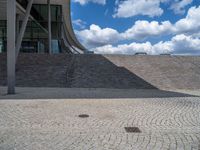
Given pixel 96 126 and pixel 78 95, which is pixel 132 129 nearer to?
pixel 96 126

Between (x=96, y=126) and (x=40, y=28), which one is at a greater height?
(x=40, y=28)

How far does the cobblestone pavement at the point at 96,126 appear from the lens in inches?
233

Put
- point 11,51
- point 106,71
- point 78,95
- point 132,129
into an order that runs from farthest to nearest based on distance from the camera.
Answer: point 106,71 < point 11,51 < point 78,95 < point 132,129

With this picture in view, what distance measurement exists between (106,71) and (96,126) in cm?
1507

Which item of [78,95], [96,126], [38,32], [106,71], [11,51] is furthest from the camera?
[38,32]

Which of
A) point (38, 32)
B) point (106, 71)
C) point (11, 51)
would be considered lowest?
point (106, 71)

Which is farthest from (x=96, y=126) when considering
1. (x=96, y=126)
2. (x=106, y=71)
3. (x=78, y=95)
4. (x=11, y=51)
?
(x=106, y=71)

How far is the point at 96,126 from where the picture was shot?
746cm

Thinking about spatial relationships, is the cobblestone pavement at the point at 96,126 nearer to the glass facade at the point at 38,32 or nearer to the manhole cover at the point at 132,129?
the manhole cover at the point at 132,129

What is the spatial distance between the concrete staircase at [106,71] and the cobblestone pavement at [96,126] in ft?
31.2

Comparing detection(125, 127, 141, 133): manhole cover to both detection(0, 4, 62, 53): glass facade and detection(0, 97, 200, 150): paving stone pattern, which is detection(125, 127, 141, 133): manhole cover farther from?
detection(0, 4, 62, 53): glass facade

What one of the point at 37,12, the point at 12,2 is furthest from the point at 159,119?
the point at 37,12

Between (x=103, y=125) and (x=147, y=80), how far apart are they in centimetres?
1426

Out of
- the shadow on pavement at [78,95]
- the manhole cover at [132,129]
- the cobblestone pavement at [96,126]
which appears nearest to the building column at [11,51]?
the shadow on pavement at [78,95]
